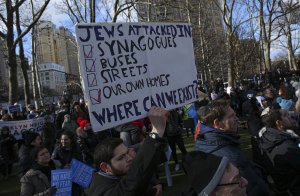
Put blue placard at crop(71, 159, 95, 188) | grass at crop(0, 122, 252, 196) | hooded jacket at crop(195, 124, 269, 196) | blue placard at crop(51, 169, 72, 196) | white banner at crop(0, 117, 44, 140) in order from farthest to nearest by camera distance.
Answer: white banner at crop(0, 117, 44, 140)
grass at crop(0, 122, 252, 196)
blue placard at crop(71, 159, 95, 188)
blue placard at crop(51, 169, 72, 196)
hooded jacket at crop(195, 124, 269, 196)

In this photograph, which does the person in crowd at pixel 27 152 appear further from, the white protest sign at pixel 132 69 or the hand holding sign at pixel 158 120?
the hand holding sign at pixel 158 120

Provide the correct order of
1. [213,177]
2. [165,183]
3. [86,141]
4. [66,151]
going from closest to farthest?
[213,177], [66,151], [86,141], [165,183]

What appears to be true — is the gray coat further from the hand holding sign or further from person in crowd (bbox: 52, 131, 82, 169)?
the hand holding sign

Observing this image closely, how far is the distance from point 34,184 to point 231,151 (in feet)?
7.58

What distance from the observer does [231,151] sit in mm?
3295

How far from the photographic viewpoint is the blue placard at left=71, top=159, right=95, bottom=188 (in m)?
5.00

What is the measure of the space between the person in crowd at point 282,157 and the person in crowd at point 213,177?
2.08 m

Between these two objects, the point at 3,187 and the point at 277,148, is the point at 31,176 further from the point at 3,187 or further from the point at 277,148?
the point at 3,187

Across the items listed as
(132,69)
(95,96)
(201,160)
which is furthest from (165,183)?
(201,160)

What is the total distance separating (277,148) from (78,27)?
2.51 m

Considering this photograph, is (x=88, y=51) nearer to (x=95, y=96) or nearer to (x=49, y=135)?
(x=95, y=96)

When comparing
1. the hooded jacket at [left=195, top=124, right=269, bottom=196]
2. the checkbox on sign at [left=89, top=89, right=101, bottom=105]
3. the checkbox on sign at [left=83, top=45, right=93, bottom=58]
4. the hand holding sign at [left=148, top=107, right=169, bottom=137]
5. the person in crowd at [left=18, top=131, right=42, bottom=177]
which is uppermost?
the checkbox on sign at [left=83, top=45, right=93, bottom=58]

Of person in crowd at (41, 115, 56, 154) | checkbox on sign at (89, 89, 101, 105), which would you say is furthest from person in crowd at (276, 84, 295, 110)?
checkbox on sign at (89, 89, 101, 105)

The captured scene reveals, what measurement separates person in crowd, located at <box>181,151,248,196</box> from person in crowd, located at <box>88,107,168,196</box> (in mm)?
301
